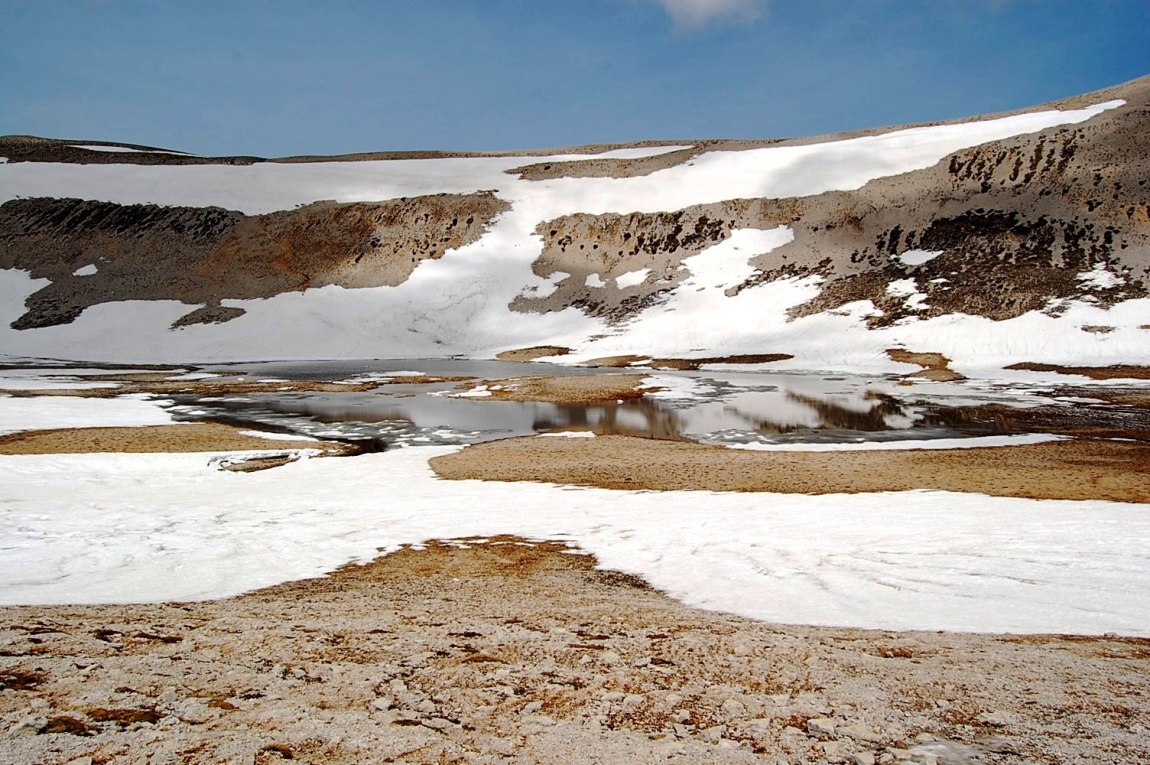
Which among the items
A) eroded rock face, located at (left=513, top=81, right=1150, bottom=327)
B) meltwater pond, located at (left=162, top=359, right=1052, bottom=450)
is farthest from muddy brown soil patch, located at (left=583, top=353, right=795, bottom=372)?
eroded rock face, located at (left=513, top=81, right=1150, bottom=327)

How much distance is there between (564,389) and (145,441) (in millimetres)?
20966

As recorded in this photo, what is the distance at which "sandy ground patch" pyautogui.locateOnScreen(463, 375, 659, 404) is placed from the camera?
3706cm

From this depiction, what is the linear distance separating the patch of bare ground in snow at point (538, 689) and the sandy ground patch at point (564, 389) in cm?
2866

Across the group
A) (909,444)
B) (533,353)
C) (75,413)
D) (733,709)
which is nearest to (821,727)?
(733,709)

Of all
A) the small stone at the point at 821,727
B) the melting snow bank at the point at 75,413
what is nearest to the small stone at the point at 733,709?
the small stone at the point at 821,727

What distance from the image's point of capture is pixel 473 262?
3273 inches

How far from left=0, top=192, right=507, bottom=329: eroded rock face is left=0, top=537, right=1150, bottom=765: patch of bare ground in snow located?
74.2 metres

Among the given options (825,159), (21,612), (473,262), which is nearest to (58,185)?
(473,262)

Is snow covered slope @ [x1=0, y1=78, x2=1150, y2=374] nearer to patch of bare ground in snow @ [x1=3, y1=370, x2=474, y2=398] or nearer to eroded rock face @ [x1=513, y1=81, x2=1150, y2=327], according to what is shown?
eroded rock face @ [x1=513, y1=81, x2=1150, y2=327]

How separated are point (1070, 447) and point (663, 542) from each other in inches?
626

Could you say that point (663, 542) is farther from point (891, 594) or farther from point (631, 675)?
point (631, 675)

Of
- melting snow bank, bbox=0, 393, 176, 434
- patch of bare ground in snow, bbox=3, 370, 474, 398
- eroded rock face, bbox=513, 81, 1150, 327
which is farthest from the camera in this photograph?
eroded rock face, bbox=513, 81, 1150, 327

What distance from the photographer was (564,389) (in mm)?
39625

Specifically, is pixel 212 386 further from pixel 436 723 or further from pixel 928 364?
pixel 928 364
